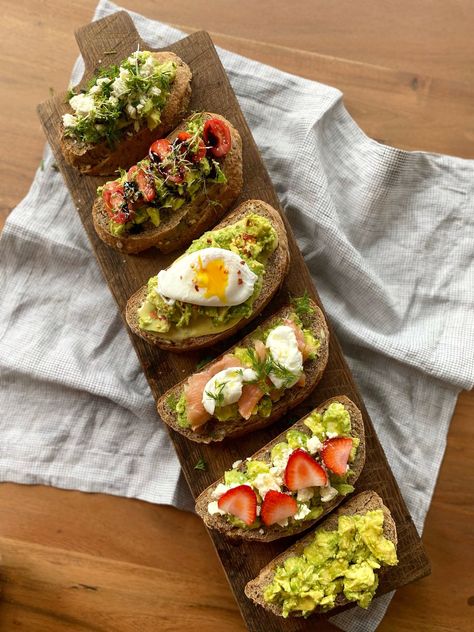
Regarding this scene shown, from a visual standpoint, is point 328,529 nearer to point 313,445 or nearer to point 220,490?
point 313,445

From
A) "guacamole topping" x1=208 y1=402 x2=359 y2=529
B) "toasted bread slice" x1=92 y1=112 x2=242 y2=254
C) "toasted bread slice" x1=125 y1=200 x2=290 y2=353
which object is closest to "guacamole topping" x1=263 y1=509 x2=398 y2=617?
"guacamole topping" x1=208 y1=402 x2=359 y2=529

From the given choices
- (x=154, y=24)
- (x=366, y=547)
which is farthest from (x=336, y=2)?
(x=366, y=547)

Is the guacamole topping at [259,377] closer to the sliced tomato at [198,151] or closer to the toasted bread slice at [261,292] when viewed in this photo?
the toasted bread slice at [261,292]

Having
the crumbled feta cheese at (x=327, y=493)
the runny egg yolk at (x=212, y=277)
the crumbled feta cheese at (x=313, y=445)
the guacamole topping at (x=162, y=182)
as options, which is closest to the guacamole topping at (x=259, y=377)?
the crumbled feta cheese at (x=313, y=445)

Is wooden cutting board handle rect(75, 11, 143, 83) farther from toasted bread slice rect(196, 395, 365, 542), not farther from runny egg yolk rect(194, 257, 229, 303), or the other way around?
toasted bread slice rect(196, 395, 365, 542)

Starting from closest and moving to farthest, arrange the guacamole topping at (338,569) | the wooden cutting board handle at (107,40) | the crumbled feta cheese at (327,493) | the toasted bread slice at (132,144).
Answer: the guacamole topping at (338,569) → the crumbled feta cheese at (327,493) → the toasted bread slice at (132,144) → the wooden cutting board handle at (107,40)

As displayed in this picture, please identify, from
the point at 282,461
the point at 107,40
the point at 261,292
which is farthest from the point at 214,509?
the point at 107,40

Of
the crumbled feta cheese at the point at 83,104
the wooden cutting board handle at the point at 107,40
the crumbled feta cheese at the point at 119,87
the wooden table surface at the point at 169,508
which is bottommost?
the wooden table surface at the point at 169,508
